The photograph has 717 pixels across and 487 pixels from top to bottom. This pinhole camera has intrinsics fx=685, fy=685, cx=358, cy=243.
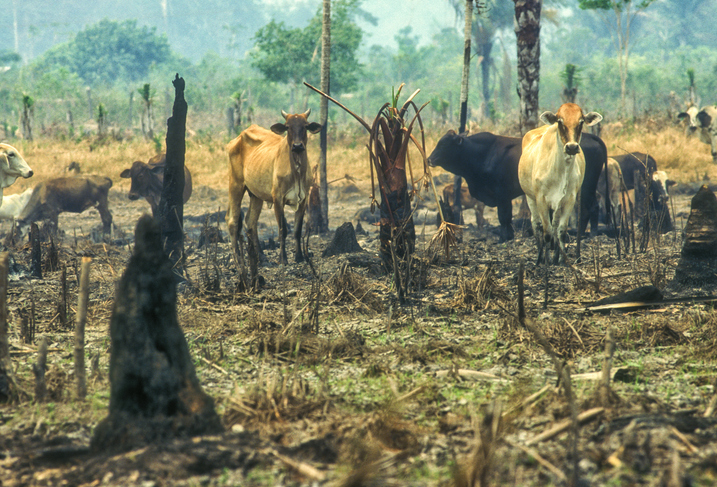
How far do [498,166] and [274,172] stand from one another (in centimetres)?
421

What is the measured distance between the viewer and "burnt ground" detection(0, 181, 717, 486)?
312cm

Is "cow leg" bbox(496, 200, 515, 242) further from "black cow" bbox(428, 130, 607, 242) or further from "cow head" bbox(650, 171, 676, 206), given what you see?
"cow head" bbox(650, 171, 676, 206)

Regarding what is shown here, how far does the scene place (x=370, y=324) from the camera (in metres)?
6.18

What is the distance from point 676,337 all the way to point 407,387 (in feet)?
7.81

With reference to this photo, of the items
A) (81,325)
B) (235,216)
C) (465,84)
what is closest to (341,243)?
(235,216)

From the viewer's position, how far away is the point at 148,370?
11.1 feet

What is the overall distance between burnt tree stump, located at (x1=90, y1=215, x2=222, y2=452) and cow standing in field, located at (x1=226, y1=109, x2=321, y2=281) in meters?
4.90

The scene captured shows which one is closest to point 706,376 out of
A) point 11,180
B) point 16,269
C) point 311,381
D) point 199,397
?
point 311,381

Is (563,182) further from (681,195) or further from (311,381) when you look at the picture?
(681,195)

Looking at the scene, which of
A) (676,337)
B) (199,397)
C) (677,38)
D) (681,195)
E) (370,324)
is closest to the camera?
(199,397)

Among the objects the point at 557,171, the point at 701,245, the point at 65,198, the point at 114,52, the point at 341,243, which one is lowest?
the point at 341,243

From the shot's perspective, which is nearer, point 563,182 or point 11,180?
point 563,182

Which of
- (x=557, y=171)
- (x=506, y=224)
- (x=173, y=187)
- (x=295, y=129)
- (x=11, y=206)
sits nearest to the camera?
(x=173, y=187)

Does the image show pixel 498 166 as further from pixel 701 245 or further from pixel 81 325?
pixel 81 325
